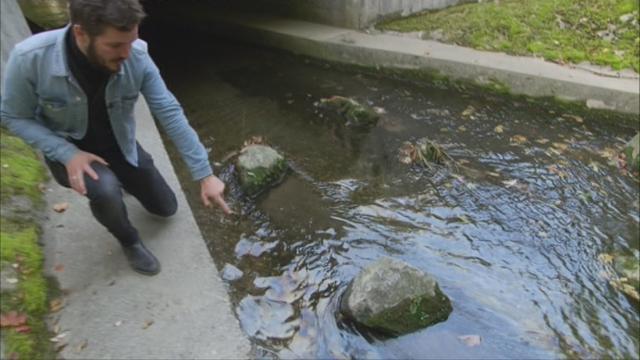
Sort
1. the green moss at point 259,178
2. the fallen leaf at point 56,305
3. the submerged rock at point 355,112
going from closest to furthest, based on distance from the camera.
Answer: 1. the fallen leaf at point 56,305
2. the green moss at point 259,178
3. the submerged rock at point 355,112

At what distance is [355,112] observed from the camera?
25.2 ft

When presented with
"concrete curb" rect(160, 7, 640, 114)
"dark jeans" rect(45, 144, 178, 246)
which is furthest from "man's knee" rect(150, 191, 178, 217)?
"concrete curb" rect(160, 7, 640, 114)

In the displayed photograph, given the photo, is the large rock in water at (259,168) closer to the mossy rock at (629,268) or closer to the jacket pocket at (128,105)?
the jacket pocket at (128,105)

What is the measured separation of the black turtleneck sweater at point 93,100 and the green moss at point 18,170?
1.32 meters

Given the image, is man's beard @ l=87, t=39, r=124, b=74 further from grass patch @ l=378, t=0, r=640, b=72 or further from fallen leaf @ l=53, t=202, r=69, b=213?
grass patch @ l=378, t=0, r=640, b=72

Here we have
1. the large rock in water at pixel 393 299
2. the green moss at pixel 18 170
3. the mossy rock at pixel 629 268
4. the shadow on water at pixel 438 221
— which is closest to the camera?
the large rock in water at pixel 393 299

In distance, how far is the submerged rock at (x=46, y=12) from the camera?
1472 cm

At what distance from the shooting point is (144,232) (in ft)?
13.5

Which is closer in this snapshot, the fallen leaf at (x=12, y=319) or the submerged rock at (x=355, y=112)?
the fallen leaf at (x=12, y=319)

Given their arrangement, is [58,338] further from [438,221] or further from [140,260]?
[438,221]

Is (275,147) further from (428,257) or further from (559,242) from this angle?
(559,242)

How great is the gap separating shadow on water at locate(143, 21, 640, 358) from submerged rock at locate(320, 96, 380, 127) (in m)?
0.22

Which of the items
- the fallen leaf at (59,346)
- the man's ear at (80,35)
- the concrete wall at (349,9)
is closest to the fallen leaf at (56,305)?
the fallen leaf at (59,346)

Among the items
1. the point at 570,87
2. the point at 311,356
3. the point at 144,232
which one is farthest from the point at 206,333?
the point at 570,87
